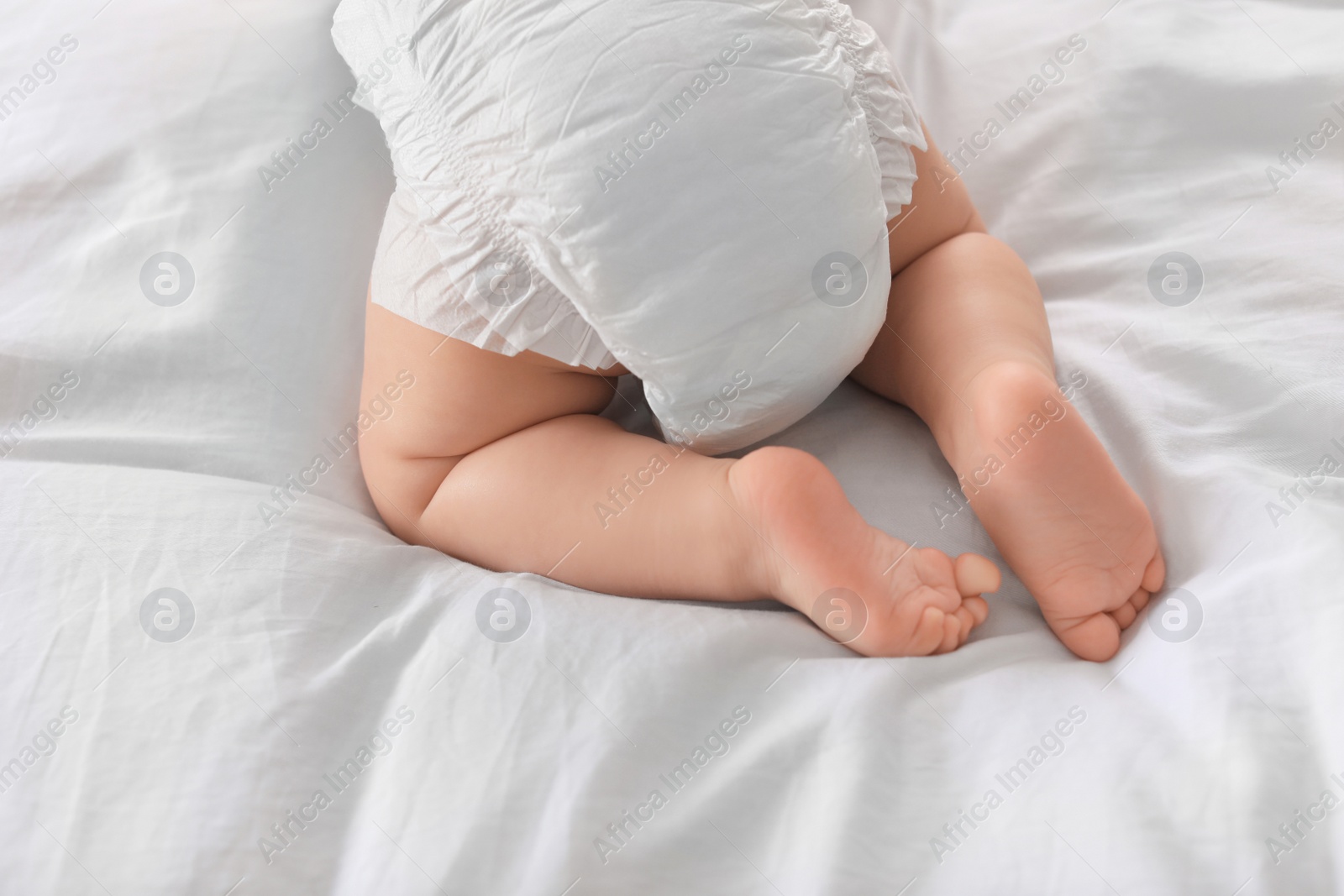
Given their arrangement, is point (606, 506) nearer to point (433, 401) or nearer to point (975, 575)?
point (433, 401)

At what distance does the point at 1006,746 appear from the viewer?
1.87 ft

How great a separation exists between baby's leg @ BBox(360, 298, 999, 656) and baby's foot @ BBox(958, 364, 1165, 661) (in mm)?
42

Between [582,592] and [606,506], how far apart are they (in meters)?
0.07

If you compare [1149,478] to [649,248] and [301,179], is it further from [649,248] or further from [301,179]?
[301,179]

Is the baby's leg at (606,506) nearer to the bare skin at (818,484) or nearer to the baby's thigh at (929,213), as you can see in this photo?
the bare skin at (818,484)

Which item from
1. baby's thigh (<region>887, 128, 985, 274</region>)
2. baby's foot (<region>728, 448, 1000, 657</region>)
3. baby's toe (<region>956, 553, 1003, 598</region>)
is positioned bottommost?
baby's toe (<region>956, 553, 1003, 598</region>)

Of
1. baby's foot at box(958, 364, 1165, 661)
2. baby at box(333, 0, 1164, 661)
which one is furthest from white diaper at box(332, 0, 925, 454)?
baby's foot at box(958, 364, 1165, 661)

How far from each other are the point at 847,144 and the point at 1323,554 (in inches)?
15.5

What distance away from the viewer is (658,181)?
1.96 feet

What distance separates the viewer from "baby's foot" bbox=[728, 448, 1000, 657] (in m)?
0.65

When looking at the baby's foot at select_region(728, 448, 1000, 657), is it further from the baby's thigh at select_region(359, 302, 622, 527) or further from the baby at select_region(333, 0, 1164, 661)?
the baby's thigh at select_region(359, 302, 622, 527)

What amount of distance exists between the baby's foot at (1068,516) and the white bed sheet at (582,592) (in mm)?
33

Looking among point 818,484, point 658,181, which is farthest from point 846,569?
point 658,181

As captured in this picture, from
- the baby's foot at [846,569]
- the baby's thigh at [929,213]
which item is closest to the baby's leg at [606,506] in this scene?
the baby's foot at [846,569]
